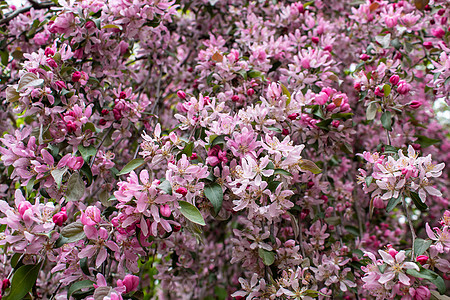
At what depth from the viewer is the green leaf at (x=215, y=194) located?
3.68 ft

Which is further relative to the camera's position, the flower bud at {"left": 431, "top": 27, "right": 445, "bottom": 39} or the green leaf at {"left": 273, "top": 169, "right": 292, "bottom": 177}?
the flower bud at {"left": 431, "top": 27, "right": 445, "bottom": 39}

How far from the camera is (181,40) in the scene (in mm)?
2514

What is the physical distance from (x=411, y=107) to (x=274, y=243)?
84 centimetres

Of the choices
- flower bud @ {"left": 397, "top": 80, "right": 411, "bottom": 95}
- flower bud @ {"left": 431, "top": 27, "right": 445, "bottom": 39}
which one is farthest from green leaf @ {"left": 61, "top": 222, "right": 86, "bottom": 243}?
flower bud @ {"left": 431, "top": 27, "right": 445, "bottom": 39}

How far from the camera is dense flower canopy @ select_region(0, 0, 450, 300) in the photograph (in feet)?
3.58

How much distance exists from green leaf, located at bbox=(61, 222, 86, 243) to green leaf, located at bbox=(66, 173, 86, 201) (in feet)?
0.42

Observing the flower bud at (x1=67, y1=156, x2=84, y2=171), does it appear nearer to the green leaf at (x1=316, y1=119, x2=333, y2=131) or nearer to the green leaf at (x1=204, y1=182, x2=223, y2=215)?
the green leaf at (x1=204, y1=182, x2=223, y2=215)

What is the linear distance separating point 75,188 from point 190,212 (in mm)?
442

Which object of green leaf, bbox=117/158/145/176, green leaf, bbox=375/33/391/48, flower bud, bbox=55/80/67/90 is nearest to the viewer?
green leaf, bbox=117/158/145/176

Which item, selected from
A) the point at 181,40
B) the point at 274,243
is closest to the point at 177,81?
the point at 181,40

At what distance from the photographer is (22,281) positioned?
1.09 meters

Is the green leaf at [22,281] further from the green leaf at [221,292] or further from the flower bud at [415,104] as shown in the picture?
the green leaf at [221,292]

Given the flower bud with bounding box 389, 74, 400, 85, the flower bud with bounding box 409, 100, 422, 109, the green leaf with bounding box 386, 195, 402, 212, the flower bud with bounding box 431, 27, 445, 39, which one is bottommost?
the green leaf with bounding box 386, 195, 402, 212

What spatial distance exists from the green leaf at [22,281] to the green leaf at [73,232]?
17 centimetres
